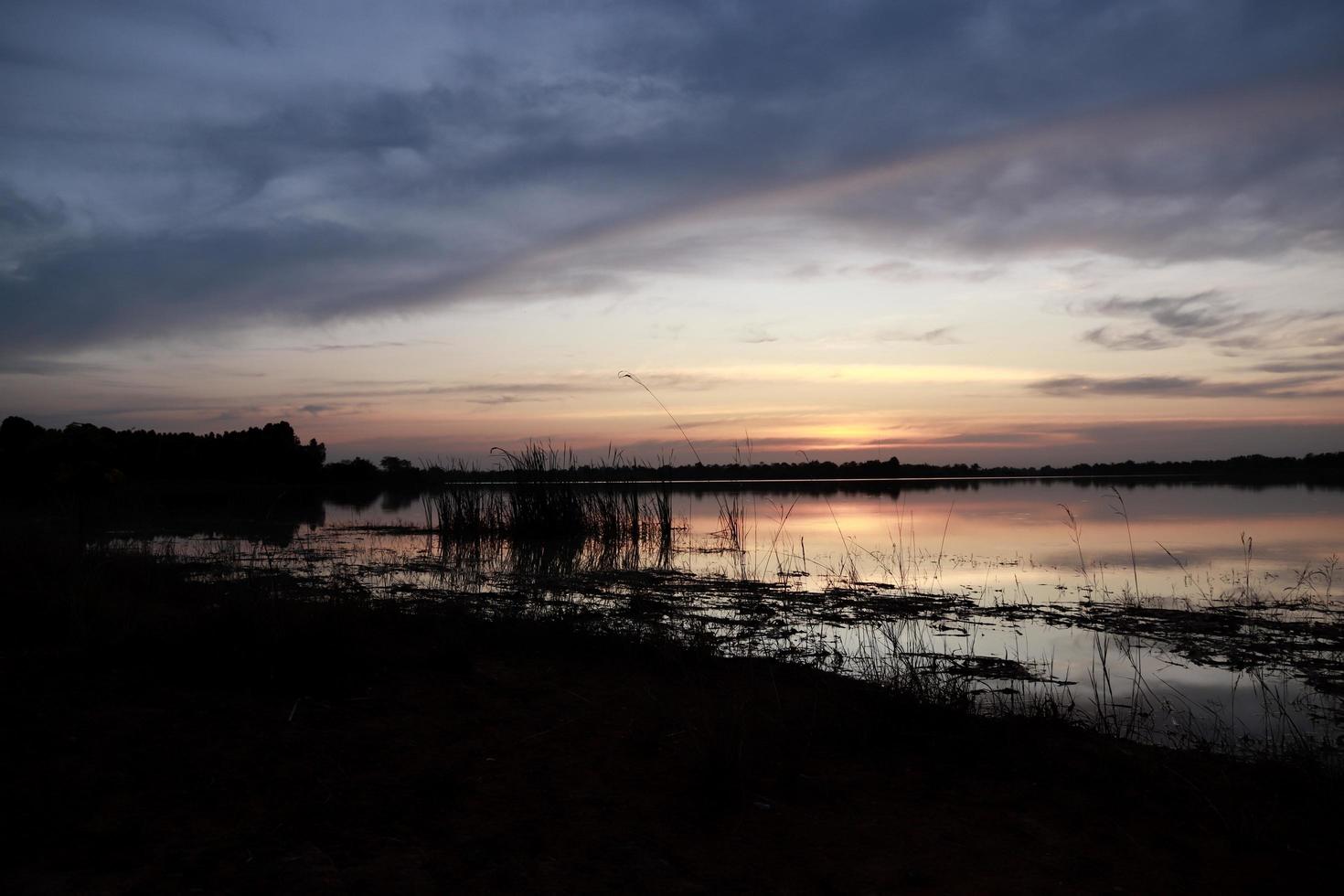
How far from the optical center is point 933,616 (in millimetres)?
8422

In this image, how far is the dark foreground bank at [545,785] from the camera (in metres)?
2.92

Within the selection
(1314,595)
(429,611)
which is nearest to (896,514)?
(1314,595)

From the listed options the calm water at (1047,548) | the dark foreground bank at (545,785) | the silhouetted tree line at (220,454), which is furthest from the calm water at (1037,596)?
the silhouetted tree line at (220,454)

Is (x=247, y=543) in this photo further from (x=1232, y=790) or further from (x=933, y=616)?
(x=1232, y=790)

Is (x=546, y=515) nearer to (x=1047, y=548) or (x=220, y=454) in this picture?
(x=1047, y=548)

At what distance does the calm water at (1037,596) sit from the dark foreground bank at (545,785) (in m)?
1.07

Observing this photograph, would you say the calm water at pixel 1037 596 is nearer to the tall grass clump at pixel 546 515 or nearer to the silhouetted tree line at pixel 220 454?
the tall grass clump at pixel 546 515

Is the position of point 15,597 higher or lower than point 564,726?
higher

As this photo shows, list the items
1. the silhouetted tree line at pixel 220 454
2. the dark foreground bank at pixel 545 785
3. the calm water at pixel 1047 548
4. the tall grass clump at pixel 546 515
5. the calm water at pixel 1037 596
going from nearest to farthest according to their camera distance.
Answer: the dark foreground bank at pixel 545 785, the calm water at pixel 1037 596, the calm water at pixel 1047 548, the tall grass clump at pixel 546 515, the silhouetted tree line at pixel 220 454

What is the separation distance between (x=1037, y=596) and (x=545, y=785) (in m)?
7.71

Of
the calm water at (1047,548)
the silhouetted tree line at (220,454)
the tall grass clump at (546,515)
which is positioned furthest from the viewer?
the silhouetted tree line at (220,454)

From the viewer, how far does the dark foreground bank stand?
292 cm

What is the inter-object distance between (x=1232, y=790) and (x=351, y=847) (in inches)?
151

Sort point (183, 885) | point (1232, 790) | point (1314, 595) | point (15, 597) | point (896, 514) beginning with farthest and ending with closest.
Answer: point (896, 514) < point (1314, 595) < point (15, 597) < point (1232, 790) < point (183, 885)
